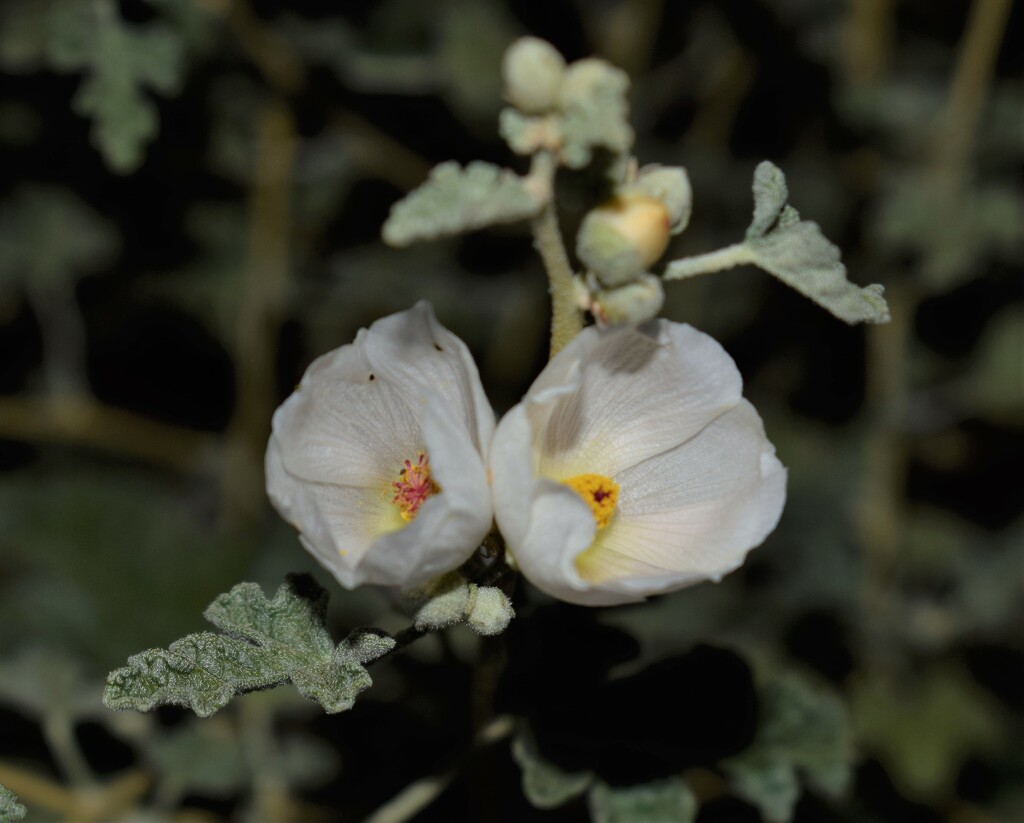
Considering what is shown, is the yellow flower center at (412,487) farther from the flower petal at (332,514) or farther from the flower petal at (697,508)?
the flower petal at (697,508)

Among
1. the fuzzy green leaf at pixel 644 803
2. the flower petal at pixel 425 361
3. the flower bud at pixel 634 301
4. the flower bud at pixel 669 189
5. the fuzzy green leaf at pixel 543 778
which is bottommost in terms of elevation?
the fuzzy green leaf at pixel 644 803

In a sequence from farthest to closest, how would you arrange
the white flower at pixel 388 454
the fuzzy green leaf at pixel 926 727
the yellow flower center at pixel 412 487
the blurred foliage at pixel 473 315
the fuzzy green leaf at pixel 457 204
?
1. the fuzzy green leaf at pixel 926 727
2. the blurred foliage at pixel 473 315
3. the yellow flower center at pixel 412 487
4. the white flower at pixel 388 454
5. the fuzzy green leaf at pixel 457 204

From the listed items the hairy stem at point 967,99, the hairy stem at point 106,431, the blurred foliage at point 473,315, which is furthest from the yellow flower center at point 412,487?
the hairy stem at point 967,99

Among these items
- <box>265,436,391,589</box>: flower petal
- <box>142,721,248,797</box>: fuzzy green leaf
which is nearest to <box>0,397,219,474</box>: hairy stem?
<box>142,721,248,797</box>: fuzzy green leaf

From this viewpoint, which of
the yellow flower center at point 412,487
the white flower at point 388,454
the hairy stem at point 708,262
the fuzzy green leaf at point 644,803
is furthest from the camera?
the fuzzy green leaf at point 644,803

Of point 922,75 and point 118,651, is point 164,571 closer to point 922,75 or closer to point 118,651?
point 118,651

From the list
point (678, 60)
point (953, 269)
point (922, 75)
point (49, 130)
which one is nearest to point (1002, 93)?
point (922, 75)
